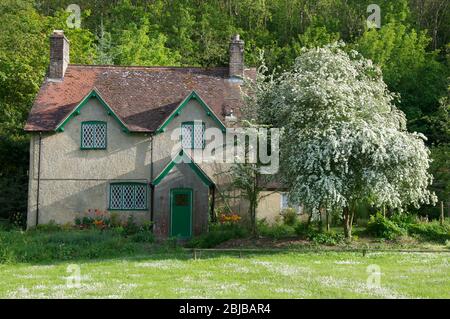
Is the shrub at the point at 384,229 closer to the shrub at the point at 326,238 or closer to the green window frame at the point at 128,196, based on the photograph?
the shrub at the point at 326,238

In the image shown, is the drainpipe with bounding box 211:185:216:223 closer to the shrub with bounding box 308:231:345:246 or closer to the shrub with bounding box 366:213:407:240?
the shrub with bounding box 308:231:345:246

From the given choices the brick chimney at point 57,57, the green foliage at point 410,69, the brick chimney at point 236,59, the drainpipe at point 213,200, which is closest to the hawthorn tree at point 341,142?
the drainpipe at point 213,200

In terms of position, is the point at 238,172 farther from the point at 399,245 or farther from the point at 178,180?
the point at 399,245

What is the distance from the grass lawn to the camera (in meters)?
13.3

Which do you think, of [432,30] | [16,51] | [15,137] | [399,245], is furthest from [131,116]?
[432,30]

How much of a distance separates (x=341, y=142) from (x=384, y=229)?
187 inches

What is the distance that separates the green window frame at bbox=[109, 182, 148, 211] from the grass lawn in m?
8.20

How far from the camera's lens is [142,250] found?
72.8 ft

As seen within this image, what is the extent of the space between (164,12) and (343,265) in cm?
4390

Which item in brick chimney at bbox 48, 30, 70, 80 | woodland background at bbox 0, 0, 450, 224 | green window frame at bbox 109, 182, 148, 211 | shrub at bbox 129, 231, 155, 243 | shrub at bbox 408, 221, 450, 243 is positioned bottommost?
shrub at bbox 129, 231, 155, 243

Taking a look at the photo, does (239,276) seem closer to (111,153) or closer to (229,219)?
(229,219)

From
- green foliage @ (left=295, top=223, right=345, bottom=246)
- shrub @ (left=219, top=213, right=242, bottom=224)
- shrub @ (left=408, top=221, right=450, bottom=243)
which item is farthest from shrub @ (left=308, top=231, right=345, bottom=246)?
shrub @ (left=219, top=213, right=242, bottom=224)

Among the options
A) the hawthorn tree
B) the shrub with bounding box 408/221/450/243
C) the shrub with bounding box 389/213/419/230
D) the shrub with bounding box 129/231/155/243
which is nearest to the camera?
the hawthorn tree

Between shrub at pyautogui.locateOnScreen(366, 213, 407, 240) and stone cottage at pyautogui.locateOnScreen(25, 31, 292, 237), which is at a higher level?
stone cottage at pyautogui.locateOnScreen(25, 31, 292, 237)
